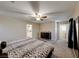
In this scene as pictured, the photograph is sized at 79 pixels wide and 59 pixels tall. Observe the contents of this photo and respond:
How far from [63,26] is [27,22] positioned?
1260 mm

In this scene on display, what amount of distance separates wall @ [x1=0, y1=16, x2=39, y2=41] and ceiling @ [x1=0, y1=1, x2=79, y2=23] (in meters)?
0.15

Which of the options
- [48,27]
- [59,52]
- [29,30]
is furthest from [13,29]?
[59,52]

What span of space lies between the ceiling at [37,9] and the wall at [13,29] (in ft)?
0.50

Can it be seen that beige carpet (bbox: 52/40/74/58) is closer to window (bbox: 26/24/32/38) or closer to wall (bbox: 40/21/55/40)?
wall (bbox: 40/21/55/40)

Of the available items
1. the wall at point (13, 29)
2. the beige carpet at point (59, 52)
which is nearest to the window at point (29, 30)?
the wall at point (13, 29)

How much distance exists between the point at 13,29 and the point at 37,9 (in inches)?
35.3

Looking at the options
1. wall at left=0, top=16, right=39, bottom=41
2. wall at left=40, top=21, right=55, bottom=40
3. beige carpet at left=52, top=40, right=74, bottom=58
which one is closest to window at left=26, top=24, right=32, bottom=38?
wall at left=0, top=16, right=39, bottom=41

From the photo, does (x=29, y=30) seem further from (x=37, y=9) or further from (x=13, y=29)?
(x=37, y=9)

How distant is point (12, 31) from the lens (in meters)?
2.83

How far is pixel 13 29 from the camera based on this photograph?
2.88m

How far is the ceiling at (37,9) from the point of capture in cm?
244

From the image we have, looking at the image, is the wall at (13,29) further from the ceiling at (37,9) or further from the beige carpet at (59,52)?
the beige carpet at (59,52)

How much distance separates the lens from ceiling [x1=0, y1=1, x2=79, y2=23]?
2439 millimetres

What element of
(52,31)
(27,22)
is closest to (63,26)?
(52,31)
